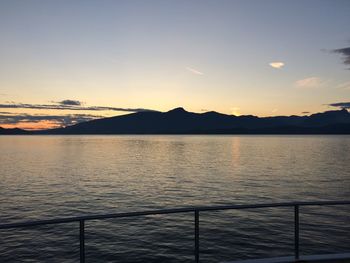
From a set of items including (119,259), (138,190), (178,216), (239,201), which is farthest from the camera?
(138,190)

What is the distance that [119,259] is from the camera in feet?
58.0

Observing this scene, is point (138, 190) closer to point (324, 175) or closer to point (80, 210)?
point (80, 210)

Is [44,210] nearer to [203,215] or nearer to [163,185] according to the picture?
[203,215]

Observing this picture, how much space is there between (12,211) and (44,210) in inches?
98.8

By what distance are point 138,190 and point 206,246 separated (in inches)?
836

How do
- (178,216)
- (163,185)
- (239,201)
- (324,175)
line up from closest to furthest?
(178,216)
(239,201)
(163,185)
(324,175)

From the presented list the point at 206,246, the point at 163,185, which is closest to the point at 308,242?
the point at 206,246

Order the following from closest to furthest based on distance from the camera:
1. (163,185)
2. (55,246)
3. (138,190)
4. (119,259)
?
1. (119,259)
2. (55,246)
3. (138,190)
4. (163,185)

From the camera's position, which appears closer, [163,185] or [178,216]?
[178,216]

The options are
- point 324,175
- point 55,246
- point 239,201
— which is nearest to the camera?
point 55,246

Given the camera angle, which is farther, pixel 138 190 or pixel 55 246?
pixel 138 190

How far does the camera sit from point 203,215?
26797mm

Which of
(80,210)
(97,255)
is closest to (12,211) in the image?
(80,210)

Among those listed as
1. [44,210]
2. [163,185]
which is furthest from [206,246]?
[163,185]
